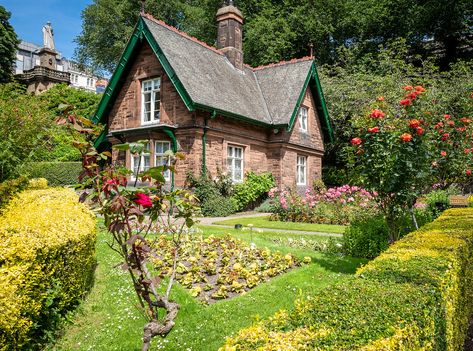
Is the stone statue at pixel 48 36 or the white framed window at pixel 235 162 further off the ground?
the stone statue at pixel 48 36

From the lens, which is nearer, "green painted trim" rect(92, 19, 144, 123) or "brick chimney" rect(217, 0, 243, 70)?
"green painted trim" rect(92, 19, 144, 123)

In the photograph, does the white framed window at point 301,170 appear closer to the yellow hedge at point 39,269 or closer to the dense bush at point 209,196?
the dense bush at point 209,196

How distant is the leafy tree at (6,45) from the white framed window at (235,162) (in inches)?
1125

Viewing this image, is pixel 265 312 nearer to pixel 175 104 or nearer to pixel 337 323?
pixel 337 323

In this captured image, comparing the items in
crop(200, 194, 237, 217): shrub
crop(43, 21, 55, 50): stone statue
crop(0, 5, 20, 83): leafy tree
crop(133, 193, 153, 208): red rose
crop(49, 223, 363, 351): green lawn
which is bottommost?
crop(49, 223, 363, 351): green lawn

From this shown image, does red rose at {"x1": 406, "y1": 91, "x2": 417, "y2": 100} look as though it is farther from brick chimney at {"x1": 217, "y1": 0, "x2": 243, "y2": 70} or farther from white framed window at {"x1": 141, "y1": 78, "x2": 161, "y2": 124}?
brick chimney at {"x1": 217, "y1": 0, "x2": 243, "y2": 70}

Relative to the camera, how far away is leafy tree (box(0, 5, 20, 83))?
115 feet

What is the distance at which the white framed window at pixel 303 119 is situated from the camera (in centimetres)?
2061

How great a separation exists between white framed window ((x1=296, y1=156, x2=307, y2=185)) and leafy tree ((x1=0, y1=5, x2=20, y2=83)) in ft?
97.1

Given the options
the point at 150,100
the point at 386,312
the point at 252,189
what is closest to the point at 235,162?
the point at 252,189

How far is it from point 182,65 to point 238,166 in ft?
16.8

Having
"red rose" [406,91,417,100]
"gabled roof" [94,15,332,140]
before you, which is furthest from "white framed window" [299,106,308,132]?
"red rose" [406,91,417,100]

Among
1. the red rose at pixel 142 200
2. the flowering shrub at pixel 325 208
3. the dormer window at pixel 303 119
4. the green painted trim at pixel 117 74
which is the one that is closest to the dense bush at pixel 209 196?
the flowering shrub at pixel 325 208

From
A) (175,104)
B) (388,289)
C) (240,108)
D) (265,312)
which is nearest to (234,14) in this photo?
(240,108)
